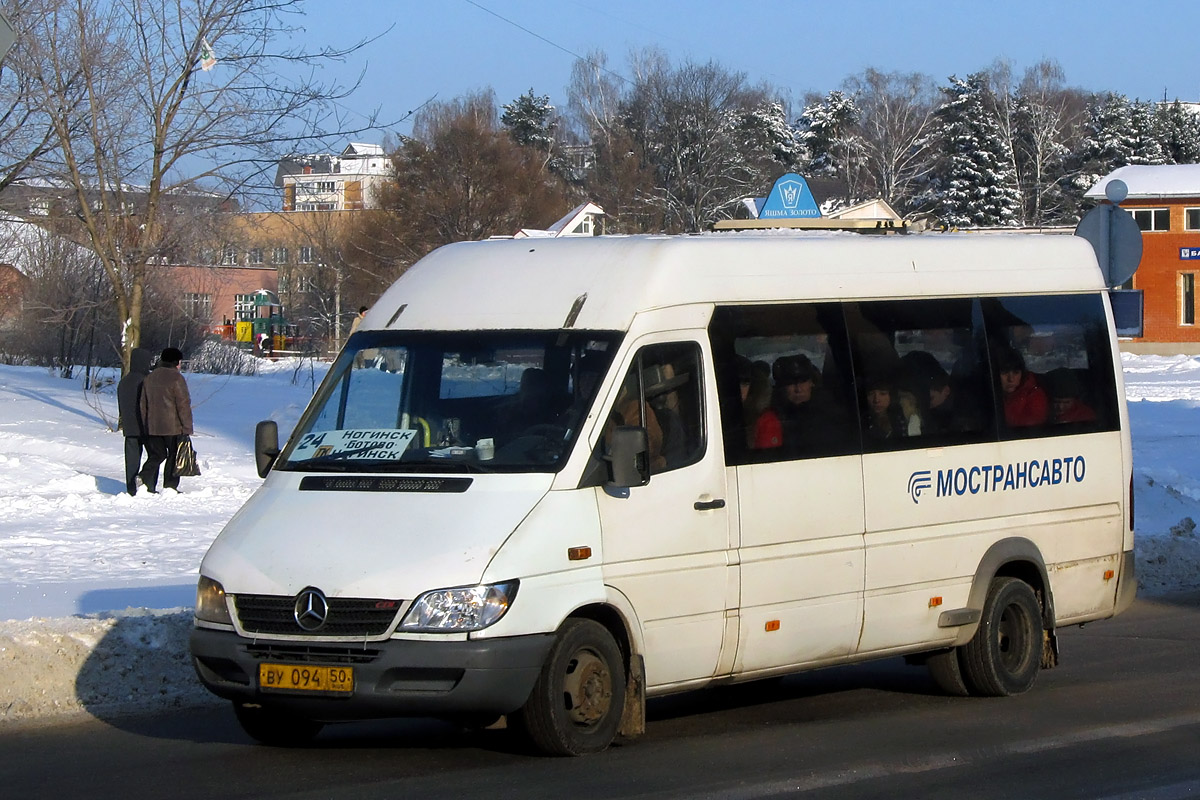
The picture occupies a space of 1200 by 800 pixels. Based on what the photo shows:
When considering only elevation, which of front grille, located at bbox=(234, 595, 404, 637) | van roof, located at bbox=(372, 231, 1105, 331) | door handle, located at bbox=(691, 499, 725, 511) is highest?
van roof, located at bbox=(372, 231, 1105, 331)

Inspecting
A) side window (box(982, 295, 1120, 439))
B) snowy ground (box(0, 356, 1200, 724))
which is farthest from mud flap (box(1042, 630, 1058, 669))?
snowy ground (box(0, 356, 1200, 724))

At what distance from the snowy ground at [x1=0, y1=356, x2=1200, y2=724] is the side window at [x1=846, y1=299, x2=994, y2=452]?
4116mm

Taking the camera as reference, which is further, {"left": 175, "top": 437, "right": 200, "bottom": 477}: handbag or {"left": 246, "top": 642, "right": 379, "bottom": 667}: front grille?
{"left": 175, "top": 437, "right": 200, "bottom": 477}: handbag

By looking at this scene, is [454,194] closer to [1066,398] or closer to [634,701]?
[1066,398]

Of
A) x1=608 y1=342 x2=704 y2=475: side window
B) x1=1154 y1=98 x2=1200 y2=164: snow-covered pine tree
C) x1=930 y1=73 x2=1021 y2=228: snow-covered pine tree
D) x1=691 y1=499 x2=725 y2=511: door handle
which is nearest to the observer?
x1=608 y1=342 x2=704 y2=475: side window

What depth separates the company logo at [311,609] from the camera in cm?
690

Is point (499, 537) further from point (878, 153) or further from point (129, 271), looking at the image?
point (878, 153)

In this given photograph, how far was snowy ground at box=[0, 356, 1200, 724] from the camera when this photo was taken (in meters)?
9.12

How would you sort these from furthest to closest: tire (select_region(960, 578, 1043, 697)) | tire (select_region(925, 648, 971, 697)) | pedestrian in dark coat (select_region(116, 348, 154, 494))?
pedestrian in dark coat (select_region(116, 348, 154, 494)) → tire (select_region(925, 648, 971, 697)) → tire (select_region(960, 578, 1043, 697))

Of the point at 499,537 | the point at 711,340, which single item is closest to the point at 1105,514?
the point at 711,340

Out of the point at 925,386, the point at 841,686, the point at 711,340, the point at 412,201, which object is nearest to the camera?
the point at 711,340

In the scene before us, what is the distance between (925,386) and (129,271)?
54.7 ft

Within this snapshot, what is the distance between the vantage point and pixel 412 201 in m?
58.4

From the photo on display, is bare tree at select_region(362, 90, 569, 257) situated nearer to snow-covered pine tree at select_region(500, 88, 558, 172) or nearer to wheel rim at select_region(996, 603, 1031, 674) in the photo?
snow-covered pine tree at select_region(500, 88, 558, 172)
